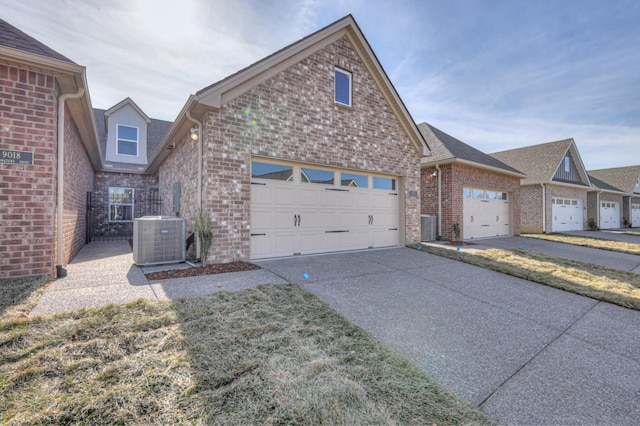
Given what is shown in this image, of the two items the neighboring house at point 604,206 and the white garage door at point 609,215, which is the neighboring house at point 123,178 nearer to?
the neighboring house at point 604,206

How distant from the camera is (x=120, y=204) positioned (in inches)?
508

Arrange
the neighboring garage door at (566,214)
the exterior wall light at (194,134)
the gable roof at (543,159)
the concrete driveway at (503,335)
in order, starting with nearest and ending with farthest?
the concrete driveway at (503,335), the exterior wall light at (194,134), the gable roof at (543,159), the neighboring garage door at (566,214)

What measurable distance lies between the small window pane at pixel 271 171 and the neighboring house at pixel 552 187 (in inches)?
606

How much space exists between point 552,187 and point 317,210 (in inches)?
714

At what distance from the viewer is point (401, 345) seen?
2992 mm

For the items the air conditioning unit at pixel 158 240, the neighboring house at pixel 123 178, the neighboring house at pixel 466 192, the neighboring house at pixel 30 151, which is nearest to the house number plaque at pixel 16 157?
the neighboring house at pixel 30 151

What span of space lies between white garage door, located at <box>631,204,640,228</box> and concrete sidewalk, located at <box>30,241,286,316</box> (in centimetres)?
3809

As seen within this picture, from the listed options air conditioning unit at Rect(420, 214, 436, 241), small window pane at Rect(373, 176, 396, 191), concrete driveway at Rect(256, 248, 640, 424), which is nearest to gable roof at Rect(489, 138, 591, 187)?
air conditioning unit at Rect(420, 214, 436, 241)

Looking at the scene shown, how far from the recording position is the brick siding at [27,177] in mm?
4254

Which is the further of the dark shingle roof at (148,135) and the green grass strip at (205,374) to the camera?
the dark shingle roof at (148,135)

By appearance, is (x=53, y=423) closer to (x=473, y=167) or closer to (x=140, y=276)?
(x=140, y=276)

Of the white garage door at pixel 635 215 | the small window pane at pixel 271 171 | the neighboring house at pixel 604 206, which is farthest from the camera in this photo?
the white garage door at pixel 635 215

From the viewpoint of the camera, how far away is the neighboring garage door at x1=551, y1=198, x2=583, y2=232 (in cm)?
1764

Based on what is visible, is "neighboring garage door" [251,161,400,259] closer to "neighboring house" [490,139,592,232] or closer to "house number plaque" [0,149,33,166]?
"house number plaque" [0,149,33,166]
